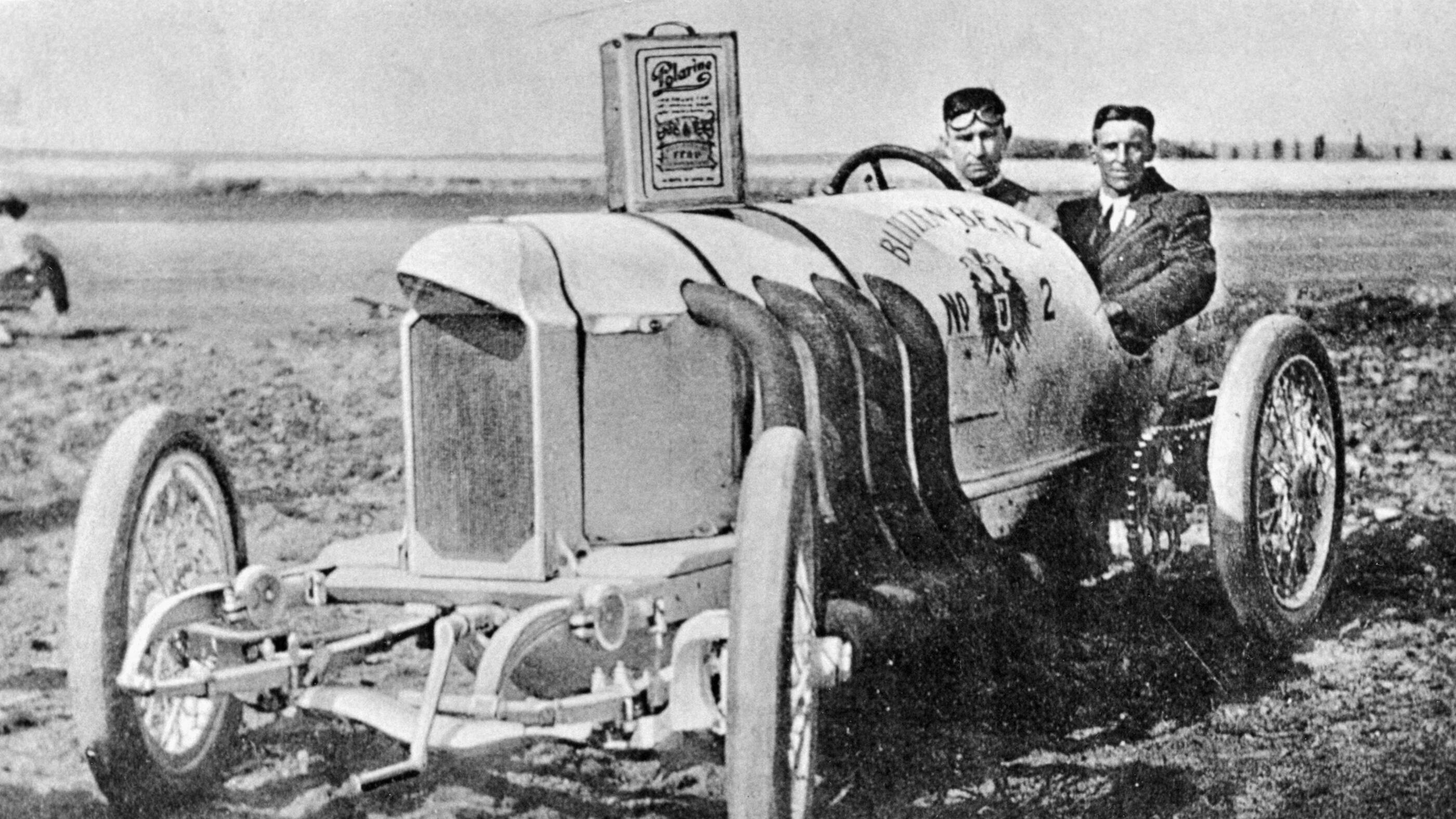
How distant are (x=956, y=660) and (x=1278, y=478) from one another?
119 cm

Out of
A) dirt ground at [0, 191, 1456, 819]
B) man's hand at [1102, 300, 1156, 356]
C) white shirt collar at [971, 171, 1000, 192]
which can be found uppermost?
white shirt collar at [971, 171, 1000, 192]

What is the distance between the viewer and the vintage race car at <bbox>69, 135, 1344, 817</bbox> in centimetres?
297

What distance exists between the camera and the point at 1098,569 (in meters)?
4.69

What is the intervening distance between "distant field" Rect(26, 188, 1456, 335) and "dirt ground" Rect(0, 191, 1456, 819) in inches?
3.9

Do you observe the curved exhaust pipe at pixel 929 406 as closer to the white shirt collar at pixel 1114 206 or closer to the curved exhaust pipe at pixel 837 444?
the curved exhaust pipe at pixel 837 444

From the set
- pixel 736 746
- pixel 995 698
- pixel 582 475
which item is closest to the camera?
pixel 736 746

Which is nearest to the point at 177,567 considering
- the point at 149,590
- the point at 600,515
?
the point at 149,590

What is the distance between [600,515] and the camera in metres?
3.45

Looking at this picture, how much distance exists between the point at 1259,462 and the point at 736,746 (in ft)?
7.45

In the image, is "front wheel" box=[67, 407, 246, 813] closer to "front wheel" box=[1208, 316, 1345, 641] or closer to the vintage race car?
the vintage race car

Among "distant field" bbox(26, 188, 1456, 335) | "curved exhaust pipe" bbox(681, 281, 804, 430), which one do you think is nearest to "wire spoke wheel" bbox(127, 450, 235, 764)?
"distant field" bbox(26, 188, 1456, 335)

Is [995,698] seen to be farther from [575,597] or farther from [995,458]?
[575,597]

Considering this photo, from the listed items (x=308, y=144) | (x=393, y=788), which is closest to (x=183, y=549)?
(x=393, y=788)

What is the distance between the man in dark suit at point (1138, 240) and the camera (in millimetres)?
4672
